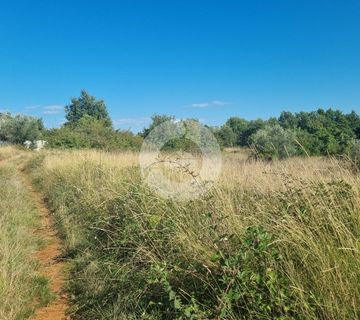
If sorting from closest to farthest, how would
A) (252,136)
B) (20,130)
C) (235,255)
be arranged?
(235,255) < (252,136) < (20,130)

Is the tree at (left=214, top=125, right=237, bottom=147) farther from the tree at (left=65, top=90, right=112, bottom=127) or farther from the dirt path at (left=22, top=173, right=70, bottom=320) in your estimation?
the tree at (left=65, top=90, right=112, bottom=127)

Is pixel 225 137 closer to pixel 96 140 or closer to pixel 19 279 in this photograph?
pixel 96 140

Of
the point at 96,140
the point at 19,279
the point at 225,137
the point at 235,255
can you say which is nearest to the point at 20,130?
the point at 96,140

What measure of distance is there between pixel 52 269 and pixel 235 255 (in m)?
3.47

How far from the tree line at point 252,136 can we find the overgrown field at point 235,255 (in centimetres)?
66

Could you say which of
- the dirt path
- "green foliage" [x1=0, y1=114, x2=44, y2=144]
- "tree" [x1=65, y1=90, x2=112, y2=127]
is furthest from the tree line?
"tree" [x1=65, y1=90, x2=112, y2=127]

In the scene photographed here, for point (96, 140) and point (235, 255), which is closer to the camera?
point (235, 255)

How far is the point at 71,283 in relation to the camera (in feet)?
16.2

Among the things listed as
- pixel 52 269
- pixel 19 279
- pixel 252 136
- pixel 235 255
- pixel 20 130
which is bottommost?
pixel 52 269

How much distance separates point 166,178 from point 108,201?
137cm

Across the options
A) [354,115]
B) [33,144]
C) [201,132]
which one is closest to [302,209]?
[201,132]

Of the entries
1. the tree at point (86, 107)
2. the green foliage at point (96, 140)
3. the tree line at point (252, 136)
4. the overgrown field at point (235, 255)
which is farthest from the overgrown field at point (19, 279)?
the tree at point (86, 107)

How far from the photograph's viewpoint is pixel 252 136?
22.3 meters

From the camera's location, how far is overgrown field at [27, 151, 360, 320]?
2.86m
